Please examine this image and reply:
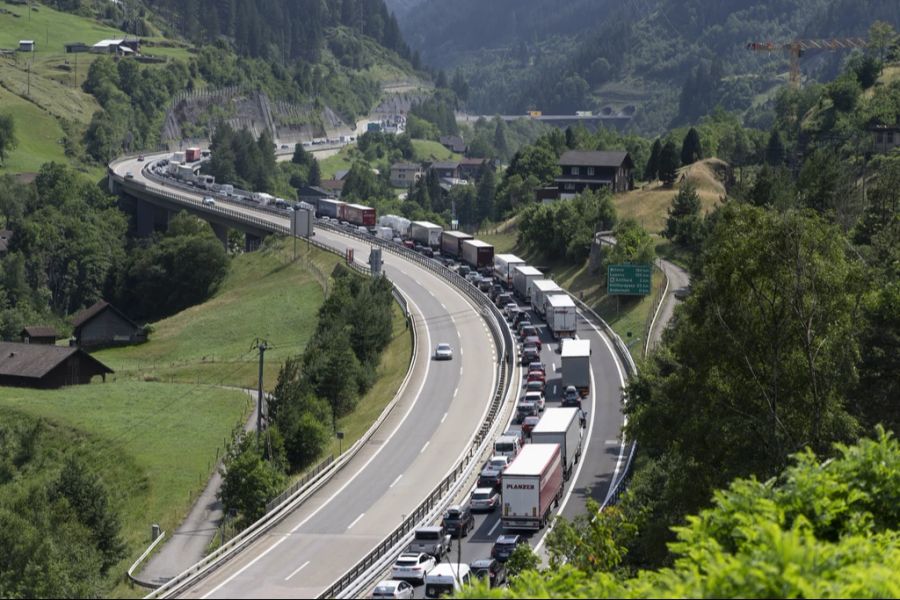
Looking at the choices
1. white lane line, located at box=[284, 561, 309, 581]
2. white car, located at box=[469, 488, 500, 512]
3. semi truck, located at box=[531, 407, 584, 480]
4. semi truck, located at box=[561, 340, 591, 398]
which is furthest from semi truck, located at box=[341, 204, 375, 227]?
white lane line, located at box=[284, 561, 309, 581]

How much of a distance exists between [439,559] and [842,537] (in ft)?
83.5

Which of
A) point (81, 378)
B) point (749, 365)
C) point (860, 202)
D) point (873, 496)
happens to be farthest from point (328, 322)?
point (873, 496)

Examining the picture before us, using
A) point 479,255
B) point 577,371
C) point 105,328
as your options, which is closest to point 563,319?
point 577,371

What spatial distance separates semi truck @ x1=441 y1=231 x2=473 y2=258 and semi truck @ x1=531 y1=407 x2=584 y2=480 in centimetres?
6392

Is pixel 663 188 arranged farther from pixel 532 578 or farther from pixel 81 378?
pixel 532 578

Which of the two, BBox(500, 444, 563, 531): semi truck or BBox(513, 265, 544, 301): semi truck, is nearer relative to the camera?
BBox(500, 444, 563, 531): semi truck

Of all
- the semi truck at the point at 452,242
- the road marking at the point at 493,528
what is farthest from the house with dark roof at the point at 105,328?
the road marking at the point at 493,528

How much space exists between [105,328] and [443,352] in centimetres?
4347

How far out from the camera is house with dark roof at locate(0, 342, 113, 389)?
4085 inches

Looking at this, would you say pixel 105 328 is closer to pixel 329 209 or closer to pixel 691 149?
pixel 329 209

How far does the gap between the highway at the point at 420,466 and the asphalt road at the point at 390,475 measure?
0.05 metres

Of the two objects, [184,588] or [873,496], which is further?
[184,588]

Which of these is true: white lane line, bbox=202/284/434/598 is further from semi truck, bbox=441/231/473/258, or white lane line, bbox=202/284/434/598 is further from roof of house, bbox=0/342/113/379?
semi truck, bbox=441/231/473/258

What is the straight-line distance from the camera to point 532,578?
3095cm
